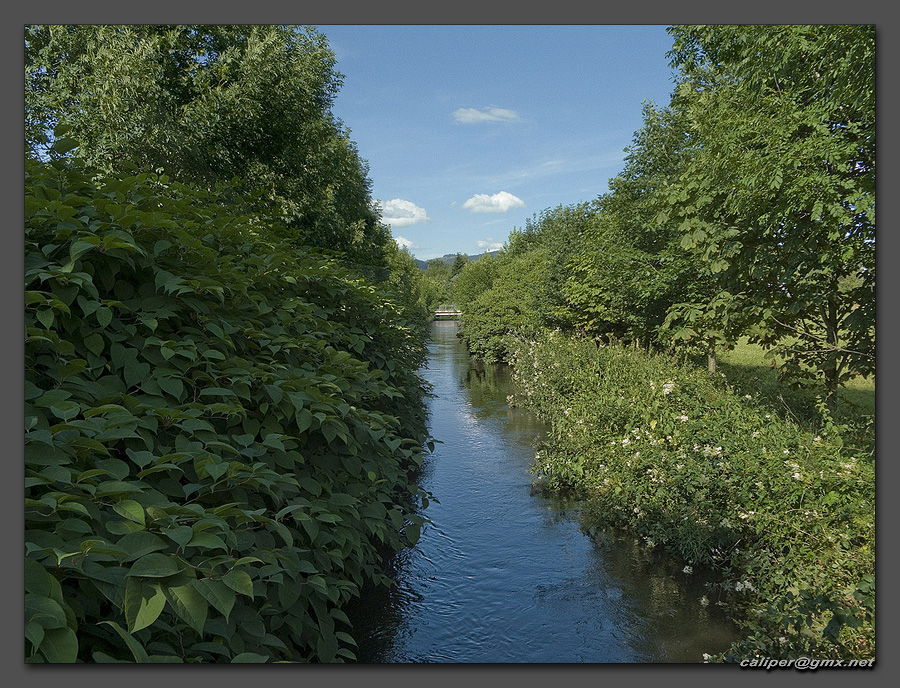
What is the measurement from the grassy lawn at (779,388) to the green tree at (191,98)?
580 cm

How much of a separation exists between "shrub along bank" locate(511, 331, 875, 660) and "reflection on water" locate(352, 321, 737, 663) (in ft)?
1.40

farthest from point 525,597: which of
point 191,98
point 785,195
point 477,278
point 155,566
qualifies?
point 477,278

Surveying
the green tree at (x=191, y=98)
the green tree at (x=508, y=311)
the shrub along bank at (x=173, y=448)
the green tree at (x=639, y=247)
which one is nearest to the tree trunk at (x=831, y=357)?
the green tree at (x=639, y=247)

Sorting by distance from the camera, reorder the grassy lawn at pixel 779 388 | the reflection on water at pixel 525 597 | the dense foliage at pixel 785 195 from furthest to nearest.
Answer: the grassy lawn at pixel 779 388 < the reflection on water at pixel 525 597 < the dense foliage at pixel 785 195

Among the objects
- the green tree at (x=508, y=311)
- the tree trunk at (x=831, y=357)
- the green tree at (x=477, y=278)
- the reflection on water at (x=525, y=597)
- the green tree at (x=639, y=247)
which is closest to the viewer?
the reflection on water at (x=525, y=597)

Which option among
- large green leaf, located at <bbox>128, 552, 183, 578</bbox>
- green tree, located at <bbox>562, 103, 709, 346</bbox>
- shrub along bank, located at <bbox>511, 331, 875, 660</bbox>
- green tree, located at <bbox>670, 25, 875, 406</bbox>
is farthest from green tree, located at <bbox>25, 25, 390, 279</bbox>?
green tree, located at <bbox>562, 103, 709, 346</bbox>

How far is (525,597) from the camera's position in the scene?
5570mm

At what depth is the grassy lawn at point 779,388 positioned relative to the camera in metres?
5.83

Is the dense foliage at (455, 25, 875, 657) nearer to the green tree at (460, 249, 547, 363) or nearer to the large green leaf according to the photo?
the large green leaf

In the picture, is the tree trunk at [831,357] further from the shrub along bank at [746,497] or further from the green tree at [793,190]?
the shrub along bank at [746,497]

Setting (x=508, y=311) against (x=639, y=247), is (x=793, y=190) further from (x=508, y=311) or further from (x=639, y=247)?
(x=508, y=311)

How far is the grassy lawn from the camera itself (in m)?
5.83

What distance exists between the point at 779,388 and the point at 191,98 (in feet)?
31.4
